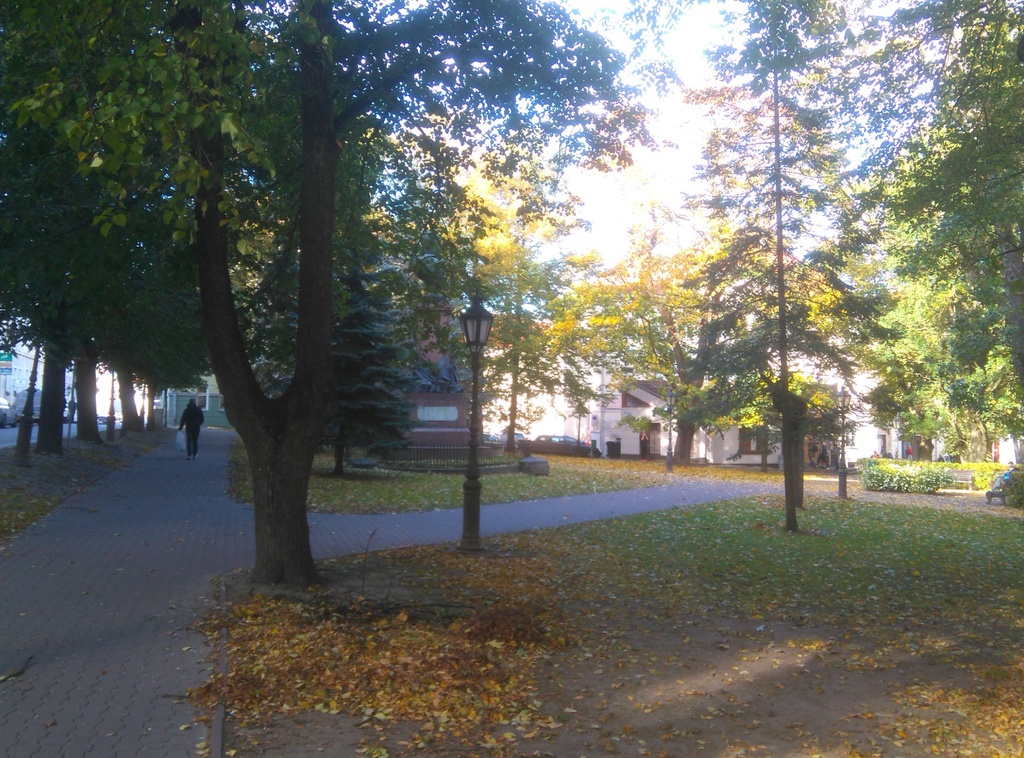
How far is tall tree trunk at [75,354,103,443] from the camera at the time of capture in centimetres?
2753

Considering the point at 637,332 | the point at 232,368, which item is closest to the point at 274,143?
the point at 232,368

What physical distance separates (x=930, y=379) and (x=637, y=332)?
10686 mm

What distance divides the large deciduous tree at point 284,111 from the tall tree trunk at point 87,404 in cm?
1860

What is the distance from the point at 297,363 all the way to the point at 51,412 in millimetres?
15667

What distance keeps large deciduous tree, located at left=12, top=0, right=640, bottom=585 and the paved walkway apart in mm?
1597

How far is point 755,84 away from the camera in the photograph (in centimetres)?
1073

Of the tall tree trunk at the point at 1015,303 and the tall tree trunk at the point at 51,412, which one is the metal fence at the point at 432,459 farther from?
the tall tree trunk at the point at 1015,303

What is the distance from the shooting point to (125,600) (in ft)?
27.0

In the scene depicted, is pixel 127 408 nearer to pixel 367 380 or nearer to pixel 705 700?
pixel 367 380

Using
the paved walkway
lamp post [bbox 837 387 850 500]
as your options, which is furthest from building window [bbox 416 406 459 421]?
lamp post [bbox 837 387 850 500]

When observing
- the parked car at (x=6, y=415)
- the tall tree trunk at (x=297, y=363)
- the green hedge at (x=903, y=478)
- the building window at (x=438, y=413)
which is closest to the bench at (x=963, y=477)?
the green hedge at (x=903, y=478)

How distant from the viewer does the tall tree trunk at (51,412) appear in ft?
70.1

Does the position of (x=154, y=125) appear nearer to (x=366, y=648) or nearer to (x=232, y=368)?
(x=232, y=368)

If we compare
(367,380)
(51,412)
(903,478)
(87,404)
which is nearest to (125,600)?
(367,380)
